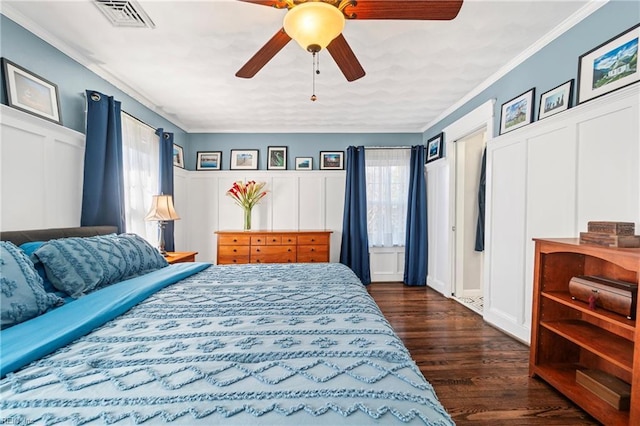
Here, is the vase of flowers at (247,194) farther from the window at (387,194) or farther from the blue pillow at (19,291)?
the blue pillow at (19,291)

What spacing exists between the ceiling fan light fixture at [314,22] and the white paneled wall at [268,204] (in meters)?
3.18

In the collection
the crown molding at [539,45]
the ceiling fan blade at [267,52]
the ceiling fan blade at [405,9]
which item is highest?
the crown molding at [539,45]

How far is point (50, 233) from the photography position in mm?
1916

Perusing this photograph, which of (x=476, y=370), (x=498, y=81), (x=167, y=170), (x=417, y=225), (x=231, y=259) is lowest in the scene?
(x=476, y=370)

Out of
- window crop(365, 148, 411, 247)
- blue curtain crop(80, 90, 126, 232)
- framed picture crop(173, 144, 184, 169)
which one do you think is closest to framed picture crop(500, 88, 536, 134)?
window crop(365, 148, 411, 247)

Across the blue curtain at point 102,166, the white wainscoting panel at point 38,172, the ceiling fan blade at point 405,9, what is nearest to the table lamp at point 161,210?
the blue curtain at point 102,166

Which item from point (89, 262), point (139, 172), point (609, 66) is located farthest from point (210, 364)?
point (139, 172)

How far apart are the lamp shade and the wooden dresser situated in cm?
102

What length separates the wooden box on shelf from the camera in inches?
59.3

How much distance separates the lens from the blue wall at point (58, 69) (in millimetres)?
1867

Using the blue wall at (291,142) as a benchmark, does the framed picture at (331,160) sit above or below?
below

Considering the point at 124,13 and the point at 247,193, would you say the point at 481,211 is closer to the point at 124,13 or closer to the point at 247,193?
the point at 247,193

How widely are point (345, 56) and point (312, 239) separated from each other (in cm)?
273

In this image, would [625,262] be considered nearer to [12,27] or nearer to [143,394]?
[143,394]
